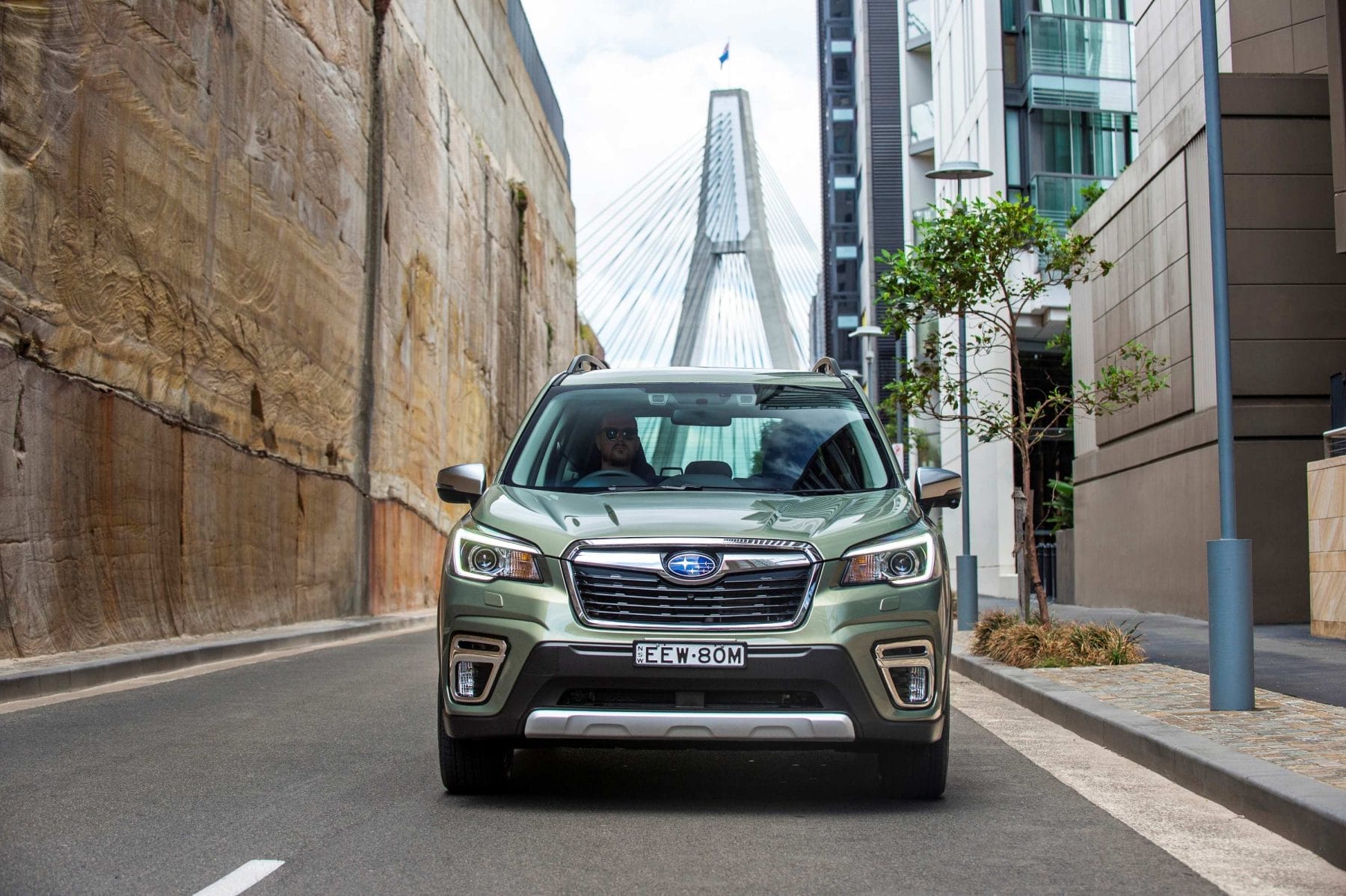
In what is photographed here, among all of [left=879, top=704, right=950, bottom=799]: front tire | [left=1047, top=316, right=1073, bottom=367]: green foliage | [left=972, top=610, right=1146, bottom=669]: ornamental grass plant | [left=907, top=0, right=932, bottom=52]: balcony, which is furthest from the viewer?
[left=907, top=0, right=932, bottom=52]: balcony

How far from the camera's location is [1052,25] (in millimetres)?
36500

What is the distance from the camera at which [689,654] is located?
5914mm

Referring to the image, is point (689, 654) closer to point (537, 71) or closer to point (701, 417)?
point (701, 417)

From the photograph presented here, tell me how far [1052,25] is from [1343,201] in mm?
21462

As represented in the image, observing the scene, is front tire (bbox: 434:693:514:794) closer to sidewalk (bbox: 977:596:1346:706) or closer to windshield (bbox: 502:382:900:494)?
windshield (bbox: 502:382:900:494)

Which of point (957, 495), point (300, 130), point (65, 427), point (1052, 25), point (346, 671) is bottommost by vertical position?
point (346, 671)

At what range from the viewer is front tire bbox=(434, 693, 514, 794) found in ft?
21.0

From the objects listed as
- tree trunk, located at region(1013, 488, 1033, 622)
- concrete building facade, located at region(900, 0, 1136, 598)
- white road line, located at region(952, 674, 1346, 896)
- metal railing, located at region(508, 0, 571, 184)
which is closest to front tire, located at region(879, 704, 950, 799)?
white road line, located at region(952, 674, 1346, 896)

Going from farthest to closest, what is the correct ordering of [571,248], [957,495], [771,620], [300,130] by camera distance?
[571,248], [300,130], [957,495], [771,620]

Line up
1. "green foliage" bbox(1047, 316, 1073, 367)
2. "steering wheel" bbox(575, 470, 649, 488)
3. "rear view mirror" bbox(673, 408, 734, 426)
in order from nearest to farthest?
1. "steering wheel" bbox(575, 470, 649, 488)
2. "rear view mirror" bbox(673, 408, 734, 426)
3. "green foliage" bbox(1047, 316, 1073, 367)

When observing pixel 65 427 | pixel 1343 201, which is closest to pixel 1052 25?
pixel 1343 201

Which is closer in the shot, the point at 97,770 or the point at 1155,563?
the point at 97,770

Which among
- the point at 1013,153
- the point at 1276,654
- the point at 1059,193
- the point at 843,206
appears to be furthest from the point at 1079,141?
the point at 843,206

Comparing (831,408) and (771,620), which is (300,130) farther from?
(771,620)
